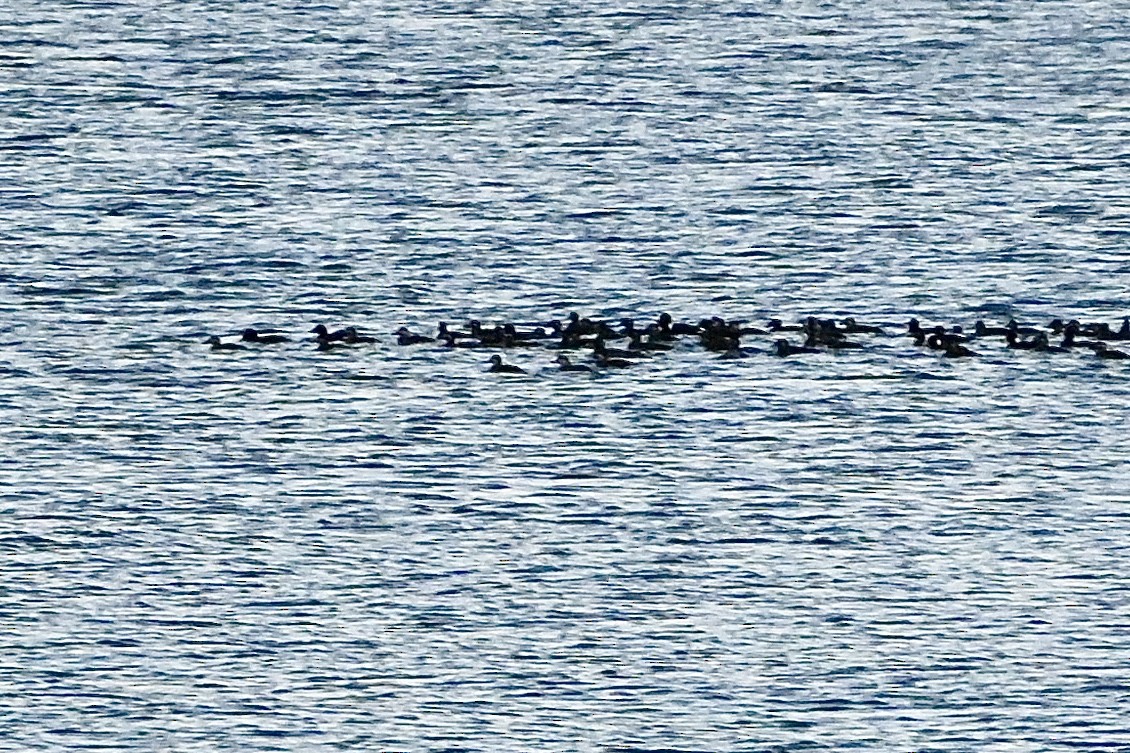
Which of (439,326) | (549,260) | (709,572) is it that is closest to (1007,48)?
(549,260)

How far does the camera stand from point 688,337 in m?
85.3

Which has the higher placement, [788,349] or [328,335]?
[328,335]

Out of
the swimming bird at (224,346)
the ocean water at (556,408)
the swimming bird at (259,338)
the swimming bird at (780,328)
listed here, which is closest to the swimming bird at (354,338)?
the ocean water at (556,408)

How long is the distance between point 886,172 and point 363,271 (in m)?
22.9

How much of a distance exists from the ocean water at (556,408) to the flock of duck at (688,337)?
27.6 inches

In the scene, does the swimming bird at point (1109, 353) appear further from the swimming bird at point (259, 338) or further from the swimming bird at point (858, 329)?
the swimming bird at point (259, 338)

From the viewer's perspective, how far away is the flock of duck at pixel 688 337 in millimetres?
83375

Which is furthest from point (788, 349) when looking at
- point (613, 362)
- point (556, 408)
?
point (556, 408)

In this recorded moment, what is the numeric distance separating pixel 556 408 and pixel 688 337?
24.8ft

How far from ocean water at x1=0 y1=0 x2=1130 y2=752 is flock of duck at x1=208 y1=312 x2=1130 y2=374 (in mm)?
701

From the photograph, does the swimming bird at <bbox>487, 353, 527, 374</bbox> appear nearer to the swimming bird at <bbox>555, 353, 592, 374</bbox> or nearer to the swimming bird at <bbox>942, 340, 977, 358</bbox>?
the swimming bird at <bbox>555, 353, 592, 374</bbox>

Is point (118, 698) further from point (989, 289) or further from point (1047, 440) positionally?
point (989, 289)

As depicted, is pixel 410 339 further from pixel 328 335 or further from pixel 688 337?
pixel 688 337

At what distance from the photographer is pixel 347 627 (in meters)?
63.5
